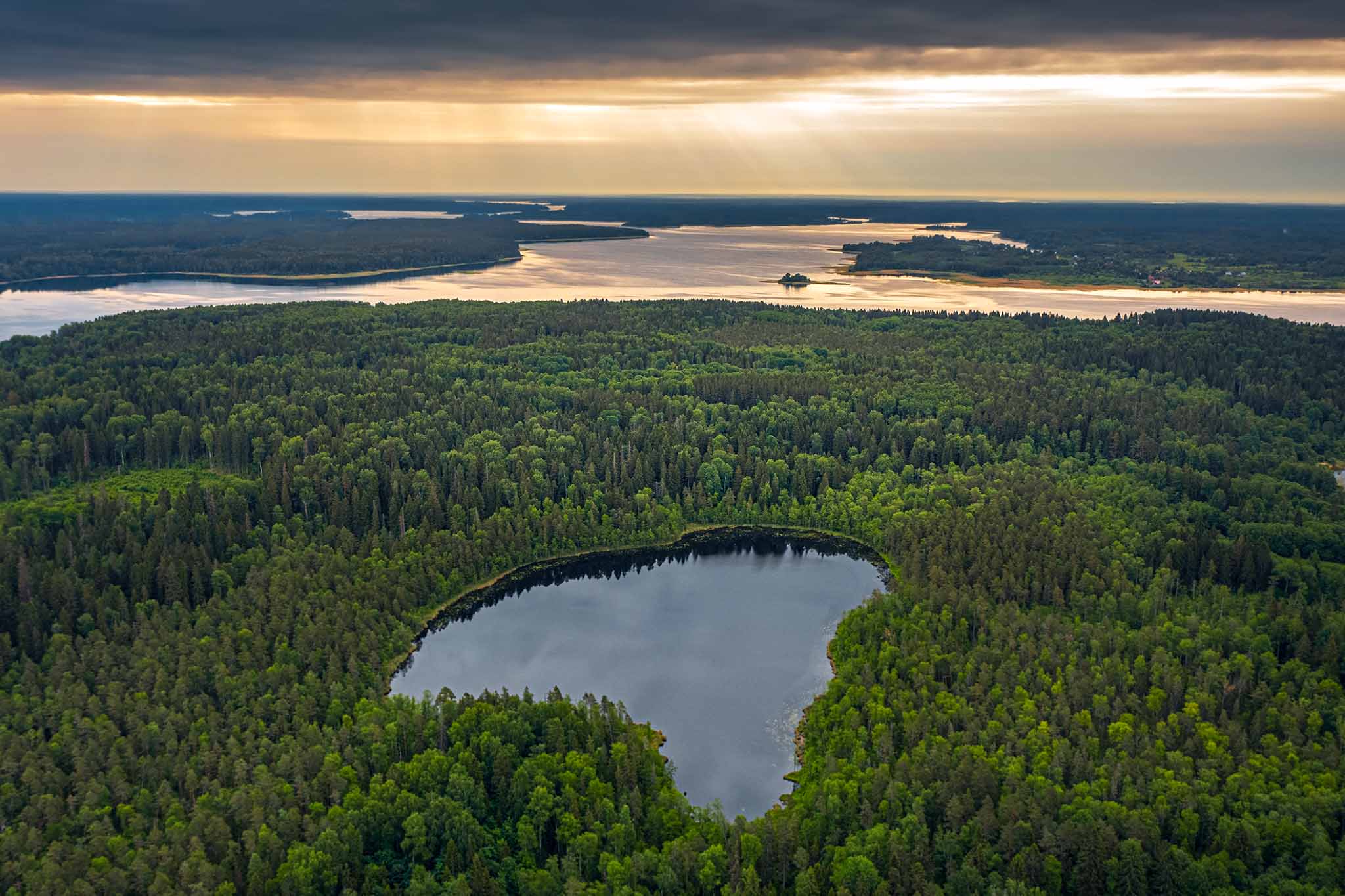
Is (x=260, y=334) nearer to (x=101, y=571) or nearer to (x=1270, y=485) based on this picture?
(x=101, y=571)

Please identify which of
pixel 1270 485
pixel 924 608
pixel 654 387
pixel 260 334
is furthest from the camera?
pixel 260 334

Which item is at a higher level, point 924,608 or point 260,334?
point 260,334

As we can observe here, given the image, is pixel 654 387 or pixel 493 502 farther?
pixel 654 387

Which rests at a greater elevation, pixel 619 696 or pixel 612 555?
pixel 612 555

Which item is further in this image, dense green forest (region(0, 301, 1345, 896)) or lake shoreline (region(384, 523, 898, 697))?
lake shoreline (region(384, 523, 898, 697))

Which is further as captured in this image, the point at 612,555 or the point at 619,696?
the point at 612,555

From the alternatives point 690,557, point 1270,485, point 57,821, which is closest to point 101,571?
point 57,821

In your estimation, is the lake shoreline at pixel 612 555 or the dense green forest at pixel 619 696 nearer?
the dense green forest at pixel 619 696

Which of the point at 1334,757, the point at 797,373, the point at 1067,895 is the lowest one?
the point at 1067,895
